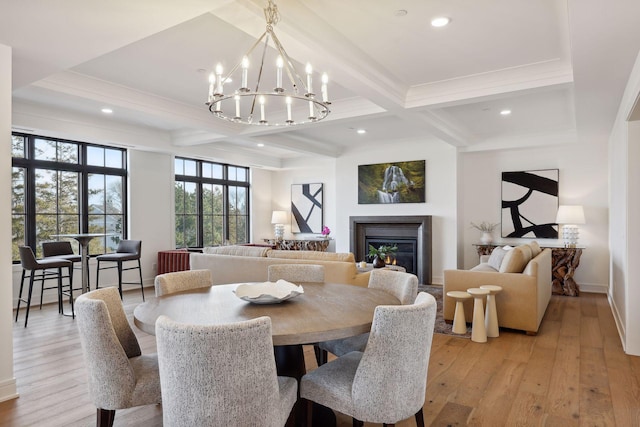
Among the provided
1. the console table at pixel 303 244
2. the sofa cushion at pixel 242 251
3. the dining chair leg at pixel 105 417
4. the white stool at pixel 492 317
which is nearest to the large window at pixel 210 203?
the console table at pixel 303 244

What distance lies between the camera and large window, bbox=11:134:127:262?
5.55 meters

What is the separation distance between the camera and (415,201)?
757 centimetres

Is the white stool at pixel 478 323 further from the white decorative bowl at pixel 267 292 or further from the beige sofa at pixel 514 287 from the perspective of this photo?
the white decorative bowl at pixel 267 292

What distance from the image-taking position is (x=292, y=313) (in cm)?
208

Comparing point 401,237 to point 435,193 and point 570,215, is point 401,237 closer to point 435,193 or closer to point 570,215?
point 435,193

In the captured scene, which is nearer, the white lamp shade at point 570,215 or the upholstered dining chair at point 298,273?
the upholstered dining chair at point 298,273

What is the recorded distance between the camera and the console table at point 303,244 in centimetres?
850

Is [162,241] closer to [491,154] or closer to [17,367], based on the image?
[17,367]

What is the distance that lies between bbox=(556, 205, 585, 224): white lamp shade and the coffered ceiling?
1179 mm

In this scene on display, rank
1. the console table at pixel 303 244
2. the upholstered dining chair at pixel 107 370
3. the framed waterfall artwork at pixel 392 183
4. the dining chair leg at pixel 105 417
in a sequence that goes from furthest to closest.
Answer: the console table at pixel 303 244
the framed waterfall artwork at pixel 392 183
the dining chair leg at pixel 105 417
the upholstered dining chair at pixel 107 370

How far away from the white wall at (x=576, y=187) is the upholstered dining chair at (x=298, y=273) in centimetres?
491

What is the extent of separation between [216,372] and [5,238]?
A: 2.28m

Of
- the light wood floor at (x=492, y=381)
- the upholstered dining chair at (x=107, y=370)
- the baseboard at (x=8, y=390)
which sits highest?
the upholstered dining chair at (x=107, y=370)

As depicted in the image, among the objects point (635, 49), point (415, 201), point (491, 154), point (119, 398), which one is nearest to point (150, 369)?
point (119, 398)
